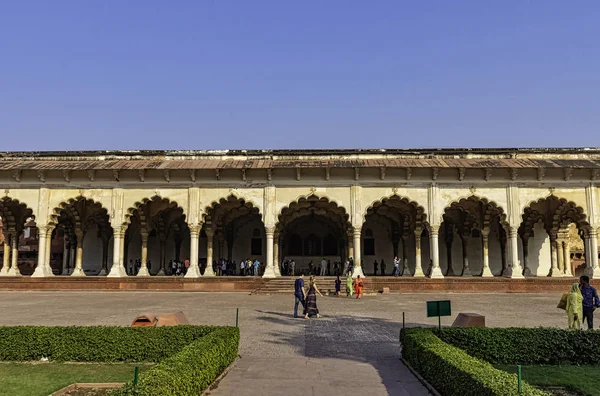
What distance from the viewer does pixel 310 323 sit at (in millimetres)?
11961

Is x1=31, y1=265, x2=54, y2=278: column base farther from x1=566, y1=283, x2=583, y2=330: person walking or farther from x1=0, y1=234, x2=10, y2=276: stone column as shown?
x1=566, y1=283, x2=583, y2=330: person walking

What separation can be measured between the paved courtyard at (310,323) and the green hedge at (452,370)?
0.90ft

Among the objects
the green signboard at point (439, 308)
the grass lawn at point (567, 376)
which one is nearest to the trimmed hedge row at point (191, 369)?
the green signboard at point (439, 308)

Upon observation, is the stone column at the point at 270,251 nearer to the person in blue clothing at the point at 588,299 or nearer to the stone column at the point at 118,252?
the stone column at the point at 118,252

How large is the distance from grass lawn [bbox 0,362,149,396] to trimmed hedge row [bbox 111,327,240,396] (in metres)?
1.11

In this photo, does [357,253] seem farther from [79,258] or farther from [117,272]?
[79,258]

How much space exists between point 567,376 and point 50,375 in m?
7.05

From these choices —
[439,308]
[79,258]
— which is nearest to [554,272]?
[439,308]

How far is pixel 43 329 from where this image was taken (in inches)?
312

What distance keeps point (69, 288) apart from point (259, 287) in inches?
335

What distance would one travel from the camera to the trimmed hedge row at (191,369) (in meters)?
4.61

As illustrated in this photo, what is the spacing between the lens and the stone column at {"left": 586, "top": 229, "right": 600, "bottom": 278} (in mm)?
21672

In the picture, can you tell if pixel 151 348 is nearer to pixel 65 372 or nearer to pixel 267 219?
pixel 65 372

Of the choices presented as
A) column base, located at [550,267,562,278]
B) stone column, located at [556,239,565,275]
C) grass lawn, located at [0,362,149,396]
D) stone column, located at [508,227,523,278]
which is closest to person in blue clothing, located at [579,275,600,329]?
grass lawn, located at [0,362,149,396]
